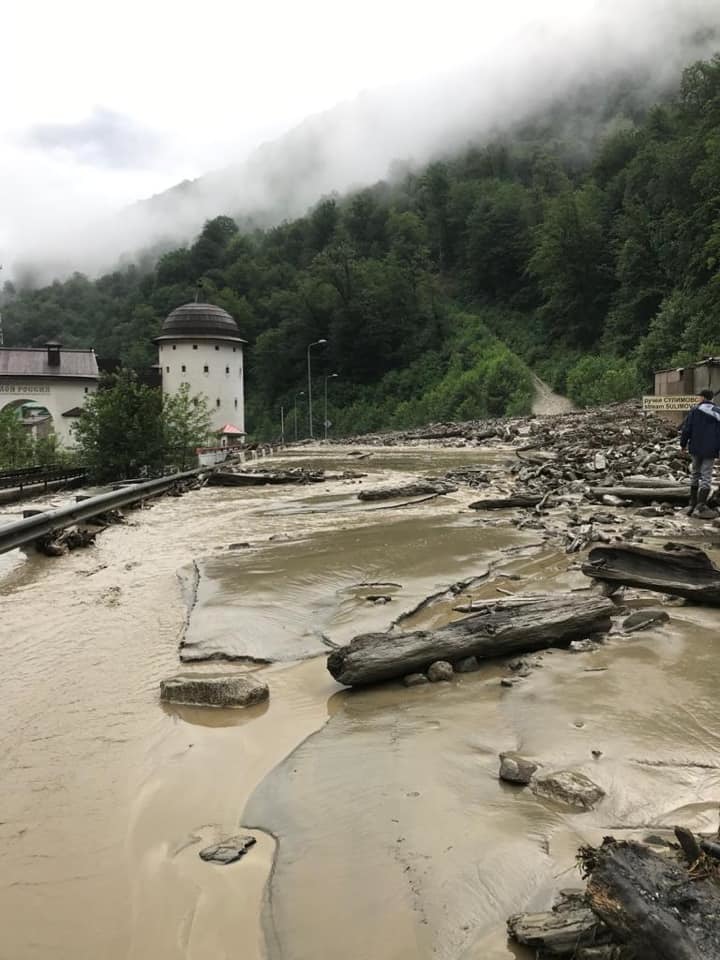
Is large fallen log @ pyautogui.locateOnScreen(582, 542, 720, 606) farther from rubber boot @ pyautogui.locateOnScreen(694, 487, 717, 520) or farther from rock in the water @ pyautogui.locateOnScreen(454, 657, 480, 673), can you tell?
rubber boot @ pyautogui.locateOnScreen(694, 487, 717, 520)

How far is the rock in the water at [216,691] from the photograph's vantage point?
433 centimetres

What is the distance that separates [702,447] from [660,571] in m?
4.89

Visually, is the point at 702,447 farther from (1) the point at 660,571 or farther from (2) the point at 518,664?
(2) the point at 518,664

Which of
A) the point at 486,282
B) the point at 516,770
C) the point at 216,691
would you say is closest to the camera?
the point at 516,770

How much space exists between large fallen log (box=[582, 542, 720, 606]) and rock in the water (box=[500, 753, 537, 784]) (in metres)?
3.32

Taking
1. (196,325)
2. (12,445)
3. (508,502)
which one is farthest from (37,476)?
Result: (196,325)

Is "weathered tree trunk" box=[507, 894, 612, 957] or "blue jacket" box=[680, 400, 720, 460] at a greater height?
"blue jacket" box=[680, 400, 720, 460]

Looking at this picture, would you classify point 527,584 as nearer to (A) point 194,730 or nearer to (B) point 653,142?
(A) point 194,730

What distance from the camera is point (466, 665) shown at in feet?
15.5

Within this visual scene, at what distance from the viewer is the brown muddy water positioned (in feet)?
7.85

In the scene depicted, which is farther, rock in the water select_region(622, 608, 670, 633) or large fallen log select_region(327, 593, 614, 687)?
rock in the water select_region(622, 608, 670, 633)

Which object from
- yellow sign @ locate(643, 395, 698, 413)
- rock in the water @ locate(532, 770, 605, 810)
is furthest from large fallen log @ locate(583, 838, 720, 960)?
yellow sign @ locate(643, 395, 698, 413)

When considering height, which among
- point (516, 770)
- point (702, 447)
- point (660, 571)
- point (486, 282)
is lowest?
point (516, 770)

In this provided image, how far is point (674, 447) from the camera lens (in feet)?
57.6
